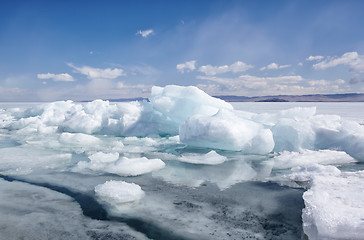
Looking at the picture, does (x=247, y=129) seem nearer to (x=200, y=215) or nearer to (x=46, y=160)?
(x=200, y=215)

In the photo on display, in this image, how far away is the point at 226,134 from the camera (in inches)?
268

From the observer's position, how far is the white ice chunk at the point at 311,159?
5.40 metres

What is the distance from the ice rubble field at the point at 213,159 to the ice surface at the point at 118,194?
13 millimetres

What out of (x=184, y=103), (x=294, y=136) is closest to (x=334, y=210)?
(x=294, y=136)

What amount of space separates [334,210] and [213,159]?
132 inches

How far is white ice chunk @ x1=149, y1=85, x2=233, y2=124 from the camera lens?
30.2 ft

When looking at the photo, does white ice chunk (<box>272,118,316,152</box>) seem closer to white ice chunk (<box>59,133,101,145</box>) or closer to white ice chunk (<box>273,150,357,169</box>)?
white ice chunk (<box>273,150,357,169</box>)

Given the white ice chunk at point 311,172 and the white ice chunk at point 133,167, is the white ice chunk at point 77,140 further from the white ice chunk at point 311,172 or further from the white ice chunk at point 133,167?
the white ice chunk at point 311,172

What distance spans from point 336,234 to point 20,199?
3.69m

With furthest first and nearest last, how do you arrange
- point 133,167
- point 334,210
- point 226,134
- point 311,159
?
point 226,134 → point 311,159 → point 133,167 → point 334,210

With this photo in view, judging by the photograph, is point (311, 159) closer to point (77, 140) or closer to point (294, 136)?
point (294, 136)

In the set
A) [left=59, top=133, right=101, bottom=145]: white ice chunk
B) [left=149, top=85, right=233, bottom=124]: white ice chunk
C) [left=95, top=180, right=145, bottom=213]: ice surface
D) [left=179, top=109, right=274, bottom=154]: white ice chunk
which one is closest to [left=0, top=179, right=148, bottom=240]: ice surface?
[left=95, top=180, right=145, bottom=213]: ice surface

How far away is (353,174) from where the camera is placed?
13.6 ft

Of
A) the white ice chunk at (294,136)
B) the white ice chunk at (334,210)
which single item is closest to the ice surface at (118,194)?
the white ice chunk at (334,210)
